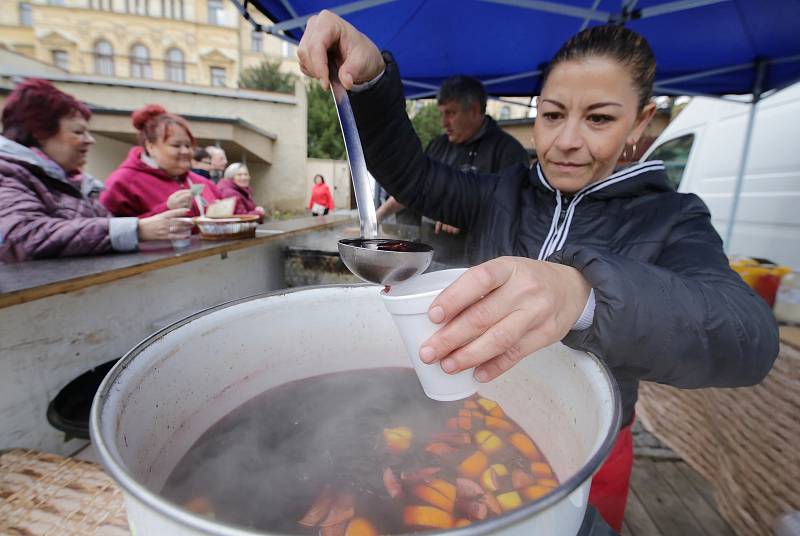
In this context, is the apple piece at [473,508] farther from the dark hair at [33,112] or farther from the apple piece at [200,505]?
the dark hair at [33,112]

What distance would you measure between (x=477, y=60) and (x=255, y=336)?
12.9ft

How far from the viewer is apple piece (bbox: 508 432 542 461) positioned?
3.02 ft

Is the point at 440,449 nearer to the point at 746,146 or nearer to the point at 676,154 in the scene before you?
the point at 746,146

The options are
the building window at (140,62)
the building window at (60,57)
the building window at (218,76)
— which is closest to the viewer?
the building window at (60,57)

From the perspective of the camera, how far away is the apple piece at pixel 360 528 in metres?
0.68

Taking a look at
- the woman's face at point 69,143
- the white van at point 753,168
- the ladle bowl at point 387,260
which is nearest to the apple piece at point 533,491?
the ladle bowl at point 387,260

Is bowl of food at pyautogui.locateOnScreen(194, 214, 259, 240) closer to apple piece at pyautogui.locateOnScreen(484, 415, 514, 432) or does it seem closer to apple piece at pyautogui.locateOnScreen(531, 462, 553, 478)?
apple piece at pyautogui.locateOnScreen(484, 415, 514, 432)

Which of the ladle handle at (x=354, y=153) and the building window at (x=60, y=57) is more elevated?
the building window at (x=60, y=57)

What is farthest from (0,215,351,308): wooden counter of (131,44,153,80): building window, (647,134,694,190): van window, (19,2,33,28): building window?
(19,2,33,28): building window

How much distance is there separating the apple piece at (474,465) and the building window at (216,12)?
32.3m

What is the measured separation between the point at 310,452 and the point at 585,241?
3.26ft

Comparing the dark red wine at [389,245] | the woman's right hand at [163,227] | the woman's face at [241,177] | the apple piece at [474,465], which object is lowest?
the apple piece at [474,465]

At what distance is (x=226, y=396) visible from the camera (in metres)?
1.02

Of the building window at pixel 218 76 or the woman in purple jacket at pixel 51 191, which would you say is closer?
the woman in purple jacket at pixel 51 191
